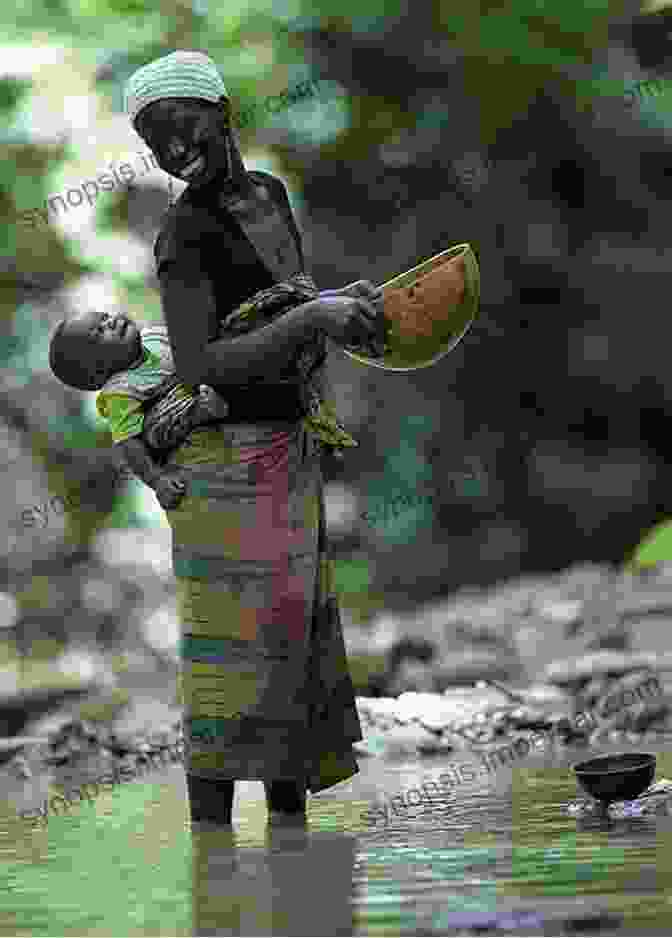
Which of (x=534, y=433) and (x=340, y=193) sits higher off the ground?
(x=340, y=193)

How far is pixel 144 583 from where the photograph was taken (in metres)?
14.5

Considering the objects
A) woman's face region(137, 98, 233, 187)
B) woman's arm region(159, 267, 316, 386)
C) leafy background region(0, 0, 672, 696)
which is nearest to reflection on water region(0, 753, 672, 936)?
woman's arm region(159, 267, 316, 386)

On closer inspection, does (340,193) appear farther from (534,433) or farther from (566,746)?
(566,746)

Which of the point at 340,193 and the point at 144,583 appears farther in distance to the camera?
the point at 340,193

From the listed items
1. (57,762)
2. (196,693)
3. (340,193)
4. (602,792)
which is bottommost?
(602,792)

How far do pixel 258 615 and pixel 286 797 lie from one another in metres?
0.48

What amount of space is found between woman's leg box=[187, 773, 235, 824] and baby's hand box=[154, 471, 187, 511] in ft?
2.23

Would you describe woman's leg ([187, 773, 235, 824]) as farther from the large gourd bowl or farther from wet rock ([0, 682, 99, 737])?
wet rock ([0, 682, 99, 737])

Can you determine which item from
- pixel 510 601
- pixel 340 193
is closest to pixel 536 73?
pixel 340 193

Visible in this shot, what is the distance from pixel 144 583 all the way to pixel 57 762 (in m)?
6.66

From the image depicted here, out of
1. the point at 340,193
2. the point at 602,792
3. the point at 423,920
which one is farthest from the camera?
the point at 340,193

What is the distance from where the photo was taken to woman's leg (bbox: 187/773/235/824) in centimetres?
492

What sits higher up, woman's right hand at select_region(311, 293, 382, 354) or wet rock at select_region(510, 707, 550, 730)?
woman's right hand at select_region(311, 293, 382, 354)

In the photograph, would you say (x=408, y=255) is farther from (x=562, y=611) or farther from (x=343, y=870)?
(x=343, y=870)
